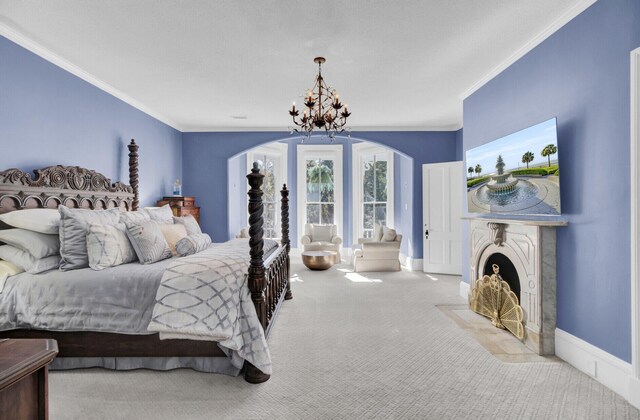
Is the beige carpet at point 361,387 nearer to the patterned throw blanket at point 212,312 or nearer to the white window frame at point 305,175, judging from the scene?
the patterned throw blanket at point 212,312

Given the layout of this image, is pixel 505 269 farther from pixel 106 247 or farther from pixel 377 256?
pixel 106 247

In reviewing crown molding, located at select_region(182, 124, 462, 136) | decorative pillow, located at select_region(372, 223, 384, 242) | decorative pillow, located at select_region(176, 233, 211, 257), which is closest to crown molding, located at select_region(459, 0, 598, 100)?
crown molding, located at select_region(182, 124, 462, 136)

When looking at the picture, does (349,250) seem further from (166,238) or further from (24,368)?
(24,368)

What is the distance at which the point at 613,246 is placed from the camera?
2.35m

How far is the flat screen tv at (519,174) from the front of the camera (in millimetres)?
2811

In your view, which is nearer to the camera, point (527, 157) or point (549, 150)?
point (549, 150)

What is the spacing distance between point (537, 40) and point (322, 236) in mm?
5404

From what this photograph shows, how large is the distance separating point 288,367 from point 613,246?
2.45 meters

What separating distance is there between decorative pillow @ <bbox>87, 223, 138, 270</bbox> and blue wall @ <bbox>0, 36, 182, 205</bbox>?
0.98 m

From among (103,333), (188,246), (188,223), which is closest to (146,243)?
(188,246)

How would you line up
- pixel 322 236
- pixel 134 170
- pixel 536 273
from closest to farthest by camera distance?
pixel 536 273
pixel 134 170
pixel 322 236

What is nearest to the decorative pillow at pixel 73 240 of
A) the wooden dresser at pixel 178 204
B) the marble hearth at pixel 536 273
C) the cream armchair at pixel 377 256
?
the wooden dresser at pixel 178 204

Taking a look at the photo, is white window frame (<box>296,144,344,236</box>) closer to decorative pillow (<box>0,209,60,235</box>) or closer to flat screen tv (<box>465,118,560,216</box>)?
flat screen tv (<box>465,118,560,216</box>)

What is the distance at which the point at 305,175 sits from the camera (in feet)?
27.5
